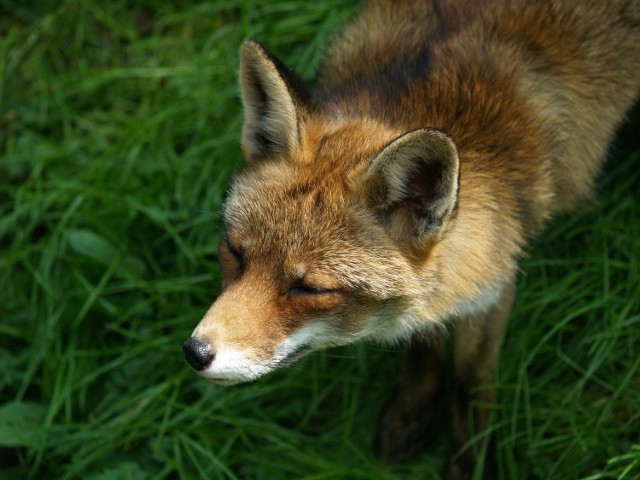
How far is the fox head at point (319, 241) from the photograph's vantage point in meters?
3.19

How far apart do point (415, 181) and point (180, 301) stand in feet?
7.89

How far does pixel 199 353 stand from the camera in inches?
124

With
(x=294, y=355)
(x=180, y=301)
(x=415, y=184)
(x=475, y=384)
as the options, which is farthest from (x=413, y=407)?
(x=415, y=184)

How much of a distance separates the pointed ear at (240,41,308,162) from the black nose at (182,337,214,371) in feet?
3.18

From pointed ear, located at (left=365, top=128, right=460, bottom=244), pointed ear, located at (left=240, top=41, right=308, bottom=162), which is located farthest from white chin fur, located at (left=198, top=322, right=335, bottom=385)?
pointed ear, located at (left=240, top=41, right=308, bottom=162)

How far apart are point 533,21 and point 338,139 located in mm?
1354

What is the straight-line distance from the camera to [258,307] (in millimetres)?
3250

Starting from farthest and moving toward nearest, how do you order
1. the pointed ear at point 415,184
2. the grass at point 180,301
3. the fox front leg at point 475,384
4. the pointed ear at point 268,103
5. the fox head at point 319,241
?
the grass at point 180,301, the fox front leg at point 475,384, the pointed ear at point 268,103, the fox head at point 319,241, the pointed ear at point 415,184

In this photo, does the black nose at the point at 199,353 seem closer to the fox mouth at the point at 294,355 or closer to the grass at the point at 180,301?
the fox mouth at the point at 294,355

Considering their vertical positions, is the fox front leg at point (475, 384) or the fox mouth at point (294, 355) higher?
the fox mouth at point (294, 355)

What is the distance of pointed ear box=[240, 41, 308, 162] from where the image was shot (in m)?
3.44

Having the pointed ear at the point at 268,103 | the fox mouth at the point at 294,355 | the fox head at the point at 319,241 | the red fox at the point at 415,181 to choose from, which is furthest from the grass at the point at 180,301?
the pointed ear at the point at 268,103

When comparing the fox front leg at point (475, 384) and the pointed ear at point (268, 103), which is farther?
the fox front leg at point (475, 384)

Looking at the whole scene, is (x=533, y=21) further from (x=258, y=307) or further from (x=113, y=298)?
(x=113, y=298)
